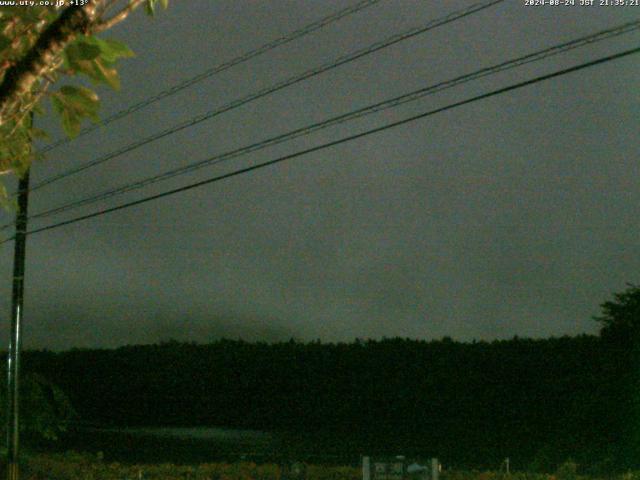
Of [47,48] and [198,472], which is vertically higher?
[47,48]

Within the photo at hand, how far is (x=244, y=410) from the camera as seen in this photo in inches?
1423

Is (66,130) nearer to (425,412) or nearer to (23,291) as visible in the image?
(23,291)

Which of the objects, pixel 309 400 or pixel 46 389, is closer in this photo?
pixel 46 389

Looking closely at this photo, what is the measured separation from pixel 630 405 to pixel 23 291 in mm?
12466

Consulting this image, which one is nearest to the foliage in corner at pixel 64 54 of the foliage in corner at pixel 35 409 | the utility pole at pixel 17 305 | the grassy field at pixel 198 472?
the grassy field at pixel 198 472

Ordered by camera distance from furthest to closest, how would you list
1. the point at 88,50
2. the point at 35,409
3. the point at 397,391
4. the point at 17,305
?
the point at 397,391 → the point at 35,409 → the point at 17,305 → the point at 88,50

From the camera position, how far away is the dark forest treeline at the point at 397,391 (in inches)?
867

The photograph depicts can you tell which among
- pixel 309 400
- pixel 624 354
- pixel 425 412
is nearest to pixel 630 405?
pixel 624 354

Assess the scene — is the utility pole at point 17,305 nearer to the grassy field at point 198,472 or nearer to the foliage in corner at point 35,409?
the grassy field at point 198,472

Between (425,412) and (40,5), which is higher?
(40,5)

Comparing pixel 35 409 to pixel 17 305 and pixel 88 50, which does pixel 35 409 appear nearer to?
pixel 17 305

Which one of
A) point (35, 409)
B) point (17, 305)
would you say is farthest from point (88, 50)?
point (35, 409)

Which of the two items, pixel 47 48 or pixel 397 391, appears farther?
pixel 397 391

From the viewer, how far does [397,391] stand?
32.2 metres
